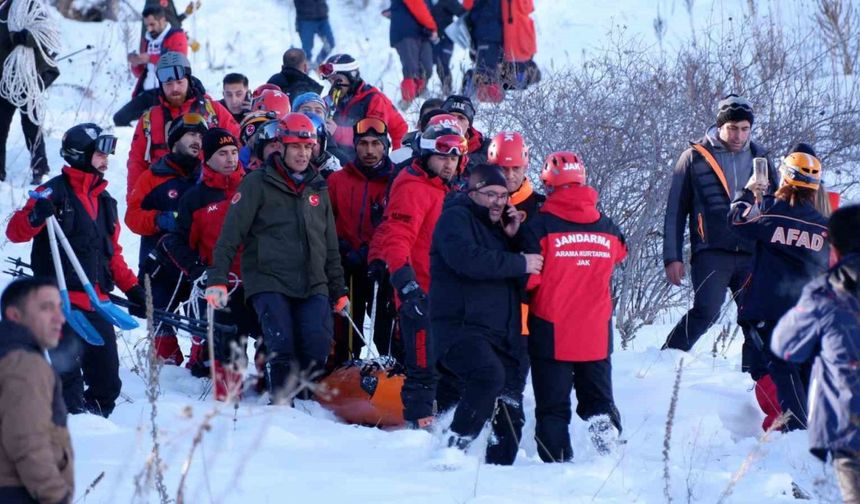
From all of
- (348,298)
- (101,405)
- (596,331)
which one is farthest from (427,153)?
(101,405)

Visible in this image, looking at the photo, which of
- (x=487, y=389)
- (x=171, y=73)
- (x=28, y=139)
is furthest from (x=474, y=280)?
(x=28, y=139)

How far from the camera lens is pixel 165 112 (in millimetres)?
9633

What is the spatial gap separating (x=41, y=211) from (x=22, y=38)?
5.25 metres

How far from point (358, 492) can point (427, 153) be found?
2709mm

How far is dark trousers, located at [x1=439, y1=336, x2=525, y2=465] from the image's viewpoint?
664 cm

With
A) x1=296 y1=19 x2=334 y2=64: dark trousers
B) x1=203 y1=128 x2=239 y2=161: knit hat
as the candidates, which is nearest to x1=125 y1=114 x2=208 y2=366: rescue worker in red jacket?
x1=203 y1=128 x2=239 y2=161: knit hat

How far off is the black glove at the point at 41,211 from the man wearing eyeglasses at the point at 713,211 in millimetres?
3750

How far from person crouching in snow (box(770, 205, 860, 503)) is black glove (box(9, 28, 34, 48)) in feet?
28.0

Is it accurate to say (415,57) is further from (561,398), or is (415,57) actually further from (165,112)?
(561,398)

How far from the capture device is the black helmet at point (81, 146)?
746 cm

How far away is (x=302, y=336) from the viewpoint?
7.80 meters

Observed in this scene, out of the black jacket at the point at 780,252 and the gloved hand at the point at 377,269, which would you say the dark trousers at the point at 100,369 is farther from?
the black jacket at the point at 780,252

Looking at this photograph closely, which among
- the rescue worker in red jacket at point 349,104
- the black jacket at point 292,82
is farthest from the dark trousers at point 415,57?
the rescue worker in red jacket at point 349,104

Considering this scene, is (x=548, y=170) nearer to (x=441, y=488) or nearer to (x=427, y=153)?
(x=427, y=153)
